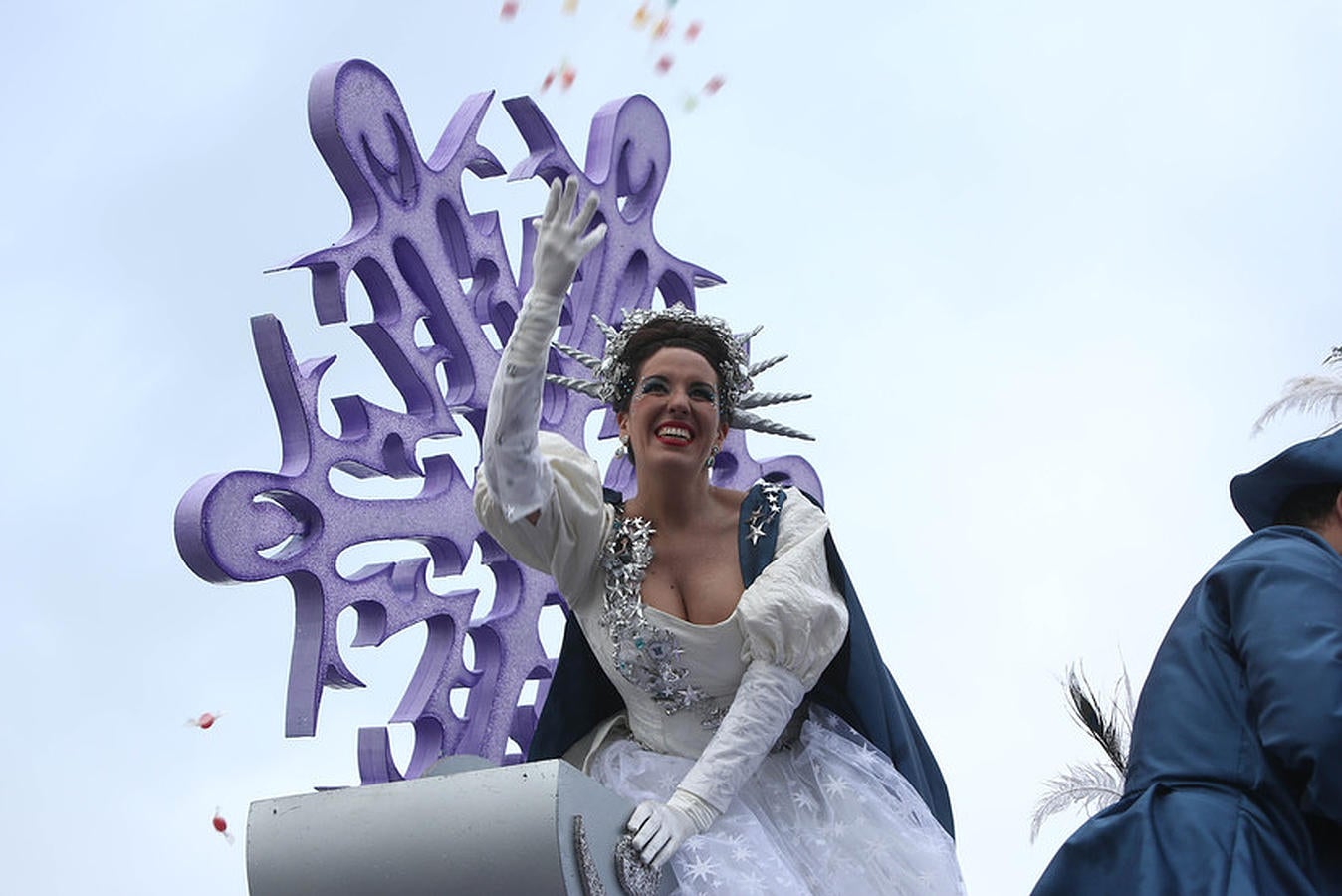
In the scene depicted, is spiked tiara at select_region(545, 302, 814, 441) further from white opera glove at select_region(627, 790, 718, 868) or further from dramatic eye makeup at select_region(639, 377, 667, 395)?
white opera glove at select_region(627, 790, 718, 868)

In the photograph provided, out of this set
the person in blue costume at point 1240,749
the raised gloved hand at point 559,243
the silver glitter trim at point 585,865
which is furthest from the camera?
the raised gloved hand at point 559,243

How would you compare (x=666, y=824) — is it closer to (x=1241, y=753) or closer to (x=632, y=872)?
(x=632, y=872)

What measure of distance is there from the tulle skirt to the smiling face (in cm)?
52

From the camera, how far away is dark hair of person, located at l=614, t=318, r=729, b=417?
3133mm

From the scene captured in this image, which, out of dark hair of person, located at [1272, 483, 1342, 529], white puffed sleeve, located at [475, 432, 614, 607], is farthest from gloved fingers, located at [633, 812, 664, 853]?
dark hair of person, located at [1272, 483, 1342, 529]

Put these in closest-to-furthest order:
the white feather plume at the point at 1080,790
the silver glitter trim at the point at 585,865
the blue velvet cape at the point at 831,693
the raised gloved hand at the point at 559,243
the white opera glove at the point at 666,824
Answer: the silver glitter trim at the point at 585,865, the white opera glove at the point at 666,824, the raised gloved hand at the point at 559,243, the blue velvet cape at the point at 831,693, the white feather plume at the point at 1080,790

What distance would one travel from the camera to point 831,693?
119 inches

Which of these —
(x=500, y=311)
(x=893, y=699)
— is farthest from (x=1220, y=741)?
(x=500, y=311)

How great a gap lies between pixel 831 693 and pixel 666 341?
71 cm

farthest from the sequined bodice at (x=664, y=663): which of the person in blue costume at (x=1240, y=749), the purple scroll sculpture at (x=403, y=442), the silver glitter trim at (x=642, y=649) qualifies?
the person in blue costume at (x=1240, y=749)

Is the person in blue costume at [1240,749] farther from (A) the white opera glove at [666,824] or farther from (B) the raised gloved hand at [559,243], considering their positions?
(B) the raised gloved hand at [559,243]

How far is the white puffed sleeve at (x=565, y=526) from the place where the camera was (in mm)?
2898

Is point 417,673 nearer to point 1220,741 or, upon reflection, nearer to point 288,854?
point 288,854

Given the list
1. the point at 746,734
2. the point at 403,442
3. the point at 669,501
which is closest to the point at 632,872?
the point at 746,734
